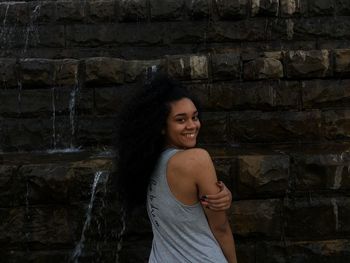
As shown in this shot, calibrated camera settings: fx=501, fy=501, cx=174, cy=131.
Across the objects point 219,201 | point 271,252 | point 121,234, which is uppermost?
point 219,201

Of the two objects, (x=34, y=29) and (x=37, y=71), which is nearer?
(x=37, y=71)

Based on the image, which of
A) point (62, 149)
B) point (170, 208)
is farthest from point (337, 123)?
point (170, 208)

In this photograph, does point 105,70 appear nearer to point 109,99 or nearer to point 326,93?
point 109,99

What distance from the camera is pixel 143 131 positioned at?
2.50 metres

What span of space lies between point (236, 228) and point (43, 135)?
2703mm

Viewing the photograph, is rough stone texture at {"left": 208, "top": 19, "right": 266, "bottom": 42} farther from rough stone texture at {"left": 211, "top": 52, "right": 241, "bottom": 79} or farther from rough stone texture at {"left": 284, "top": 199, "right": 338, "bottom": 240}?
rough stone texture at {"left": 284, "top": 199, "right": 338, "bottom": 240}

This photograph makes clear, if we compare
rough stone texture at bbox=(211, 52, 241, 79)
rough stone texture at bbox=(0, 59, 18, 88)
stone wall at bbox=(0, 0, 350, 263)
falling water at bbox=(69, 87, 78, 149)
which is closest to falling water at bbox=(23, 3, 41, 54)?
stone wall at bbox=(0, 0, 350, 263)

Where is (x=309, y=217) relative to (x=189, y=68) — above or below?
below

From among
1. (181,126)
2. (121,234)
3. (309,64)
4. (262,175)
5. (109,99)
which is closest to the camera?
(181,126)

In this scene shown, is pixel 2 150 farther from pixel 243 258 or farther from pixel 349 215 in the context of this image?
pixel 349 215

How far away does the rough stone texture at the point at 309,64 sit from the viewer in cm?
562

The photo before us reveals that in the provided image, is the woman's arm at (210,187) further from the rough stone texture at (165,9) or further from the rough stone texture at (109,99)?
the rough stone texture at (165,9)

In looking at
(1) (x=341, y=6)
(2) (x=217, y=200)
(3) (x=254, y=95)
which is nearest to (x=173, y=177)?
(2) (x=217, y=200)

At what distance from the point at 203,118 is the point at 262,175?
4.73 feet
